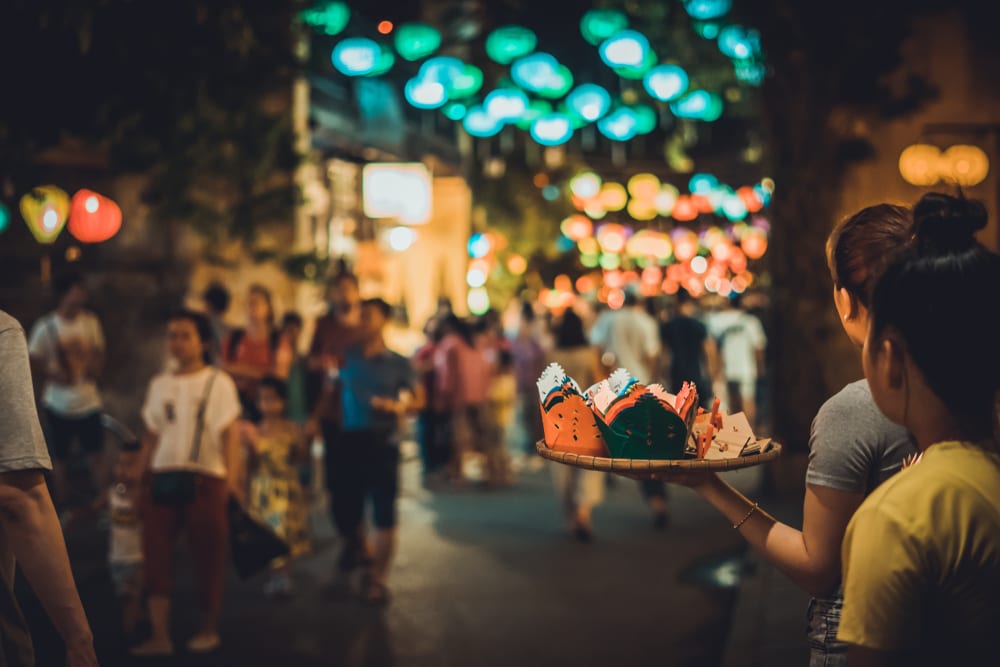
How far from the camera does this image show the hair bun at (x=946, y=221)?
6.66 ft

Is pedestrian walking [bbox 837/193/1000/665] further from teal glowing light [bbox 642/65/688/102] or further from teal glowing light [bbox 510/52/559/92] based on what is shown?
teal glowing light [bbox 642/65/688/102]

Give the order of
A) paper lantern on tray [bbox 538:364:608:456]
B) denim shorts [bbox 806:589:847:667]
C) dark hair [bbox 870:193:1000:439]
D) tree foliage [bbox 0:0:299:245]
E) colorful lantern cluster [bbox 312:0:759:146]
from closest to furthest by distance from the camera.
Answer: dark hair [bbox 870:193:1000:439], denim shorts [bbox 806:589:847:667], paper lantern on tray [bbox 538:364:608:456], tree foliage [bbox 0:0:299:245], colorful lantern cluster [bbox 312:0:759:146]

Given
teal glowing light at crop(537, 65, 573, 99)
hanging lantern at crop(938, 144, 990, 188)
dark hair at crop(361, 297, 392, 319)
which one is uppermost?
teal glowing light at crop(537, 65, 573, 99)

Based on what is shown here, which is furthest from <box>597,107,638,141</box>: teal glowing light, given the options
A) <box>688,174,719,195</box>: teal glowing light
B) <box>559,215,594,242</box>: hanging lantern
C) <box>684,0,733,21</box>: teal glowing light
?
<box>559,215,594,242</box>: hanging lantern

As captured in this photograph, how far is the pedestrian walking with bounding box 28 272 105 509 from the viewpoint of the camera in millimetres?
10344

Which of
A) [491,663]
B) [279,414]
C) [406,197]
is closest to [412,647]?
[491,663]

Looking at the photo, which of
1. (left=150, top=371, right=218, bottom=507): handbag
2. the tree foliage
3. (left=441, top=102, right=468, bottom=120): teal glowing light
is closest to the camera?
(left=150, top=371, right=218, bottom=507): handbag

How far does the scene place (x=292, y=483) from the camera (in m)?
8.12

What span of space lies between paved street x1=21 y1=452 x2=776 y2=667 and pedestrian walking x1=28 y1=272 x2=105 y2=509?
89 cm

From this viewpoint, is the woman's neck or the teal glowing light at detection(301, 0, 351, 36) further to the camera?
the teal glowing light at detection(301, 0, 351, 36)

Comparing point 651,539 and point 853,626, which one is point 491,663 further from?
point 853,626

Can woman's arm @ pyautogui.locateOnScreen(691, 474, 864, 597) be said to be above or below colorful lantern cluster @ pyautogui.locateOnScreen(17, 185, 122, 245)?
below

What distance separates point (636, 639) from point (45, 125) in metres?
6.63

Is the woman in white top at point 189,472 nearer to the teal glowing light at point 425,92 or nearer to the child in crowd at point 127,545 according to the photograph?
the child in crowd at point 127,545
